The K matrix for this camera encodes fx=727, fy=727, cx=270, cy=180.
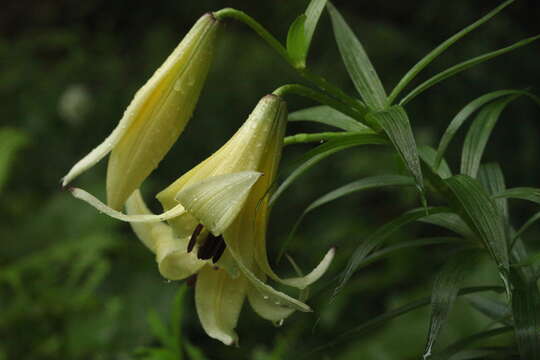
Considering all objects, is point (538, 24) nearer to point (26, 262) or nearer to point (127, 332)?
point (127, 332)

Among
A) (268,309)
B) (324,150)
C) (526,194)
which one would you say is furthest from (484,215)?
(268,309)

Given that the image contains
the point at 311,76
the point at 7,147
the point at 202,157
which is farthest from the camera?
the point at 202,157

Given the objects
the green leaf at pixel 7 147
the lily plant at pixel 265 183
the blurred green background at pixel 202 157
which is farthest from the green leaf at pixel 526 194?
the green leaf at pixel 7 147

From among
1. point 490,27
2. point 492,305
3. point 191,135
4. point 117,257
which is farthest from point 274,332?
point 492,305

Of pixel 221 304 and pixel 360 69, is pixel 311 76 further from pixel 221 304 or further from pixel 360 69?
pixel 221 304

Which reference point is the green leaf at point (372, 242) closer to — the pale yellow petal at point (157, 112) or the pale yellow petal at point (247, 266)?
the pale yellow petal at point (247, 266)

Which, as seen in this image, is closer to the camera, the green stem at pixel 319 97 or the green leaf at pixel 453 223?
the green stem at pixel 319 97
